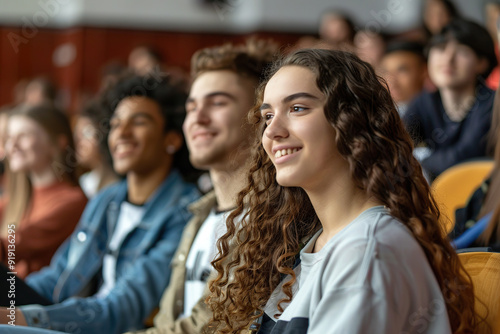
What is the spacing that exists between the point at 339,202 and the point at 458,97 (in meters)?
1.72

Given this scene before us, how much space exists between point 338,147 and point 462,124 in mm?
1655

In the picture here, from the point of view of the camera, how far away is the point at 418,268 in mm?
854

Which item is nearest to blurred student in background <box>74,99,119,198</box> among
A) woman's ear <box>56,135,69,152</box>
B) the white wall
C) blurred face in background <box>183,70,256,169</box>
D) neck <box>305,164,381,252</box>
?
woman's ear <box>56,135,69,152</box>

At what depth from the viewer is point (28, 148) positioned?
2393 millimetres

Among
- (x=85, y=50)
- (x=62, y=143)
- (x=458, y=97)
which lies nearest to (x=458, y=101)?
(x=458, y=97)

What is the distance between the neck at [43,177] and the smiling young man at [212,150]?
0.92m

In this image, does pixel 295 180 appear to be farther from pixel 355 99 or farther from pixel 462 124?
pixel 462 124

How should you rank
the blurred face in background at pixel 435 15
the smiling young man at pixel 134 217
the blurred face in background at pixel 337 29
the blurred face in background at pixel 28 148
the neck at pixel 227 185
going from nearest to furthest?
the neck at pixel 227 185 → the smiling young man at pixel 134 217 → the blurred face in background at pixel 28 148 → the blurred face in background at pixel 435 15 → the blurred face in background at pixel 337 29

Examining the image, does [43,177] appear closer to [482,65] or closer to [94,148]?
[94,148]

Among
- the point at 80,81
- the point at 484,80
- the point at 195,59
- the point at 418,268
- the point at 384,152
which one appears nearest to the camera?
the point at 418,268

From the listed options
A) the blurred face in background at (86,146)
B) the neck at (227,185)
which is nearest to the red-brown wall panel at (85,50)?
the blurred face in background at (86,146)

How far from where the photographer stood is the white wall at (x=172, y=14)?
6.53m

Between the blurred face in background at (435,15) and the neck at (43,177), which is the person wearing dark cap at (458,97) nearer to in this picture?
the blurred face in background at (435,15)

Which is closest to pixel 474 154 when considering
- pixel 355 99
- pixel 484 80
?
pixel 484 80
